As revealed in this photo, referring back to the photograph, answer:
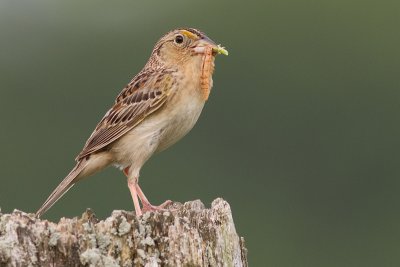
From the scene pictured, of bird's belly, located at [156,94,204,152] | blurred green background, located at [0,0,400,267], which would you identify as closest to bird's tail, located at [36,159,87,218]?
bird's belly, located at [156,94,204,152]

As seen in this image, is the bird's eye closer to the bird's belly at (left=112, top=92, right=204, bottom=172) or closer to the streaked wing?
the streaked wing

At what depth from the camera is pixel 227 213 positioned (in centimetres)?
1047

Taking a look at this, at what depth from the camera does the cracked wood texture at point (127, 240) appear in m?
9.51

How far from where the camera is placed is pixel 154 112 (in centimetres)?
1382

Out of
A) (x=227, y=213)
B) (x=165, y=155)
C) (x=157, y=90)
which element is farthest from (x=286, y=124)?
(x=227, y=213)

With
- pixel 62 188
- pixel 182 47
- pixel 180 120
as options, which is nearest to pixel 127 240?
pixel 62 188

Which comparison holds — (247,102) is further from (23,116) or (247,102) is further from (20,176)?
(20,176)

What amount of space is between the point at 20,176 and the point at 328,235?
22.3 feet

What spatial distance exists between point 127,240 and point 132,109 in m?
4.19

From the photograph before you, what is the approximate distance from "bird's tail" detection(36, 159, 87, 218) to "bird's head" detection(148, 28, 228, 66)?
140cm

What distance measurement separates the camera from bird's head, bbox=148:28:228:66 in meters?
14.2

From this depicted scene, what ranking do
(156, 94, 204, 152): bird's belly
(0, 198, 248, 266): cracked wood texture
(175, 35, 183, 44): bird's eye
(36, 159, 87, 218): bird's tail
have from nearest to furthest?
(0, 198, 248, 266): cracked wood texture
(36, 159, 87, 218): bird's tail
(156, 94, 204, 152): bird's belly
(175, 35, 183, 44): bird's eye

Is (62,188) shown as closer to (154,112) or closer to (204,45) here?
(154,112)

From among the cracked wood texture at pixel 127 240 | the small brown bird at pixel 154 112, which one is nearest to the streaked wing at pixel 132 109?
the small brown bird at pixel 154 112
